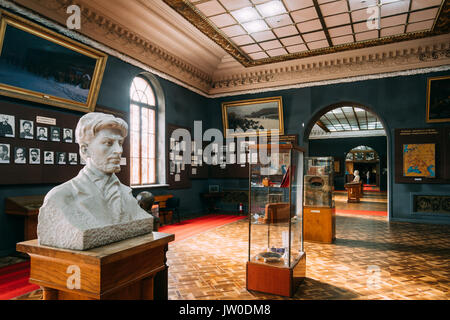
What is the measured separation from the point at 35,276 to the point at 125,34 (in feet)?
23.0

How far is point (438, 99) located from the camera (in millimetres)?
8641

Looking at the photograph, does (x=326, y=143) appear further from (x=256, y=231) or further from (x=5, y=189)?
(x=5, y=189)

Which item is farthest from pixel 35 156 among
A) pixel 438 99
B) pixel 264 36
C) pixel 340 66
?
pixel 438 99

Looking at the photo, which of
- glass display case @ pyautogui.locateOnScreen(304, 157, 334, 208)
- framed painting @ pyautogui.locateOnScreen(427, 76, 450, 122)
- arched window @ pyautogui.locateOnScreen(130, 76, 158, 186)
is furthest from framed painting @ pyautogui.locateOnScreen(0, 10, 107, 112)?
framed painting @ pyautogui.locateOnScreen(427, 76, 450, 122)

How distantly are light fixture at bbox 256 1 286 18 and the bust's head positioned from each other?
587 cm

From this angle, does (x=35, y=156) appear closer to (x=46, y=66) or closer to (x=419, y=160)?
(x=46, y=66)

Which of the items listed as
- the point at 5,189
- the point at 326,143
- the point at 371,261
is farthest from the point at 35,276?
the point at 326,143

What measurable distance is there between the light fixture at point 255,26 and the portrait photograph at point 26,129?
5485 mm

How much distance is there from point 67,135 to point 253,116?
6702 mm

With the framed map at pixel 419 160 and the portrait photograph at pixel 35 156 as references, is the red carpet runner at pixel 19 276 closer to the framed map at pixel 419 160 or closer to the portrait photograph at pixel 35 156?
the portrait photograph at pixel 35 156

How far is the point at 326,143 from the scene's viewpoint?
23.8 m

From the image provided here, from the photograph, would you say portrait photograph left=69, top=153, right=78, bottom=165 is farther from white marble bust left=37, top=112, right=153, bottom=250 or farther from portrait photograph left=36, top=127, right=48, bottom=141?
white marble bust left=37, top=112, right=153, bottom=250

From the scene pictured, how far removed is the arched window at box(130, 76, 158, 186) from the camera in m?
8.34

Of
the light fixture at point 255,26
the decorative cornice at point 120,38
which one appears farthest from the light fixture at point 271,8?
the decorative cornice at point 120,38
